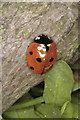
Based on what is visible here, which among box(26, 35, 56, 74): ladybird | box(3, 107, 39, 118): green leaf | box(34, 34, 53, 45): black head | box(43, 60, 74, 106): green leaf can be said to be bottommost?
box(3, 107, 39, 118): green leaf

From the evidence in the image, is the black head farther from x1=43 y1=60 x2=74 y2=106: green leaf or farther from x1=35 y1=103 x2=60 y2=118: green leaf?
x1=35 y1=103 x2=60 y2=118: green leaf

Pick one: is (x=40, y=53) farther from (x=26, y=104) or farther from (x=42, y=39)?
(x=26, y=104)

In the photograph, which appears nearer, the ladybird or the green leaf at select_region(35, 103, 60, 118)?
the ladybird

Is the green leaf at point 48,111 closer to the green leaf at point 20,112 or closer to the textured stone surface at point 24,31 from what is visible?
the green leaf at point 20,112

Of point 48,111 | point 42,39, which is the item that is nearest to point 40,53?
point 42,39

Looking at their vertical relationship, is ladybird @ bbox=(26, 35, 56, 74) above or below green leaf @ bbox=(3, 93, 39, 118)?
above

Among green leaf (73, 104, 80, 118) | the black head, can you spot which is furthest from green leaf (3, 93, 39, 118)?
the black head
